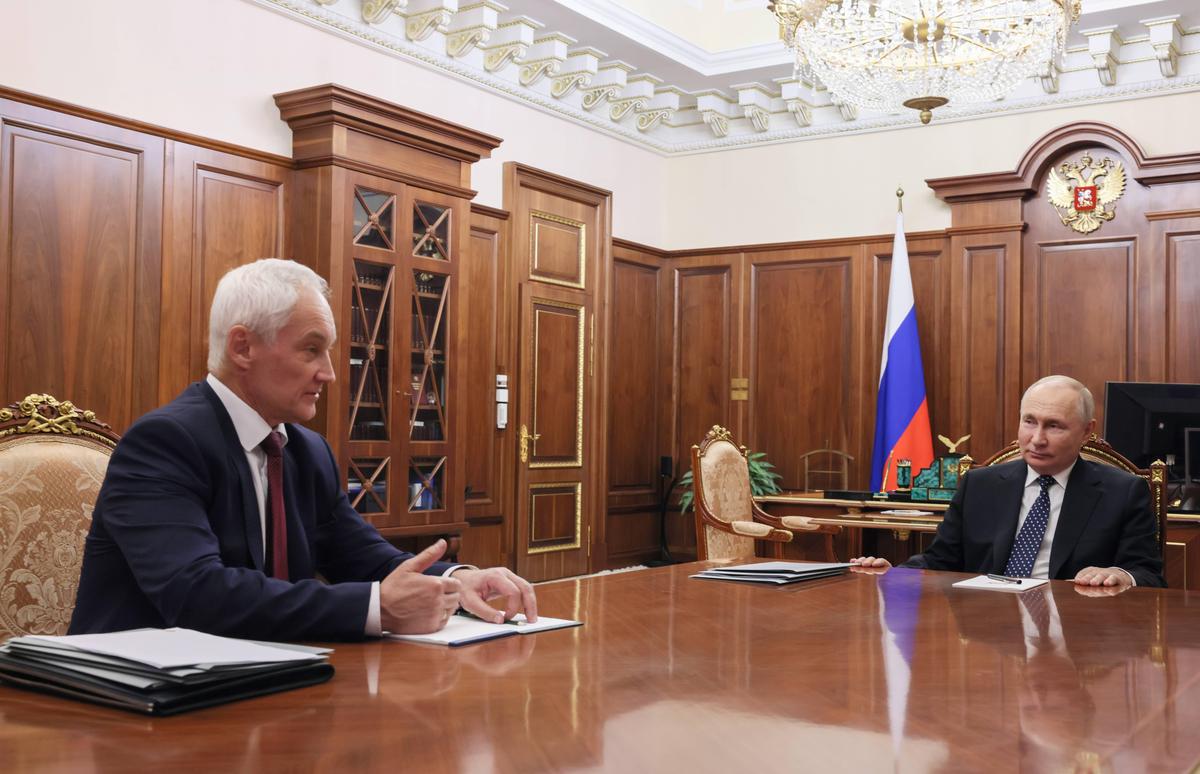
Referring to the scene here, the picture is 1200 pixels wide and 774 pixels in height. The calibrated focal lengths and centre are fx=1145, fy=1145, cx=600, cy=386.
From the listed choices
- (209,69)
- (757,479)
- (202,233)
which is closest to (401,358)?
(202,233)

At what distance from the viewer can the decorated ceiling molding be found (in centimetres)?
651

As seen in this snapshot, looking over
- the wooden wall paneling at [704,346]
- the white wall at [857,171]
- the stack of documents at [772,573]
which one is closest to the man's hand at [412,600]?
the stack of documents at [772,573]

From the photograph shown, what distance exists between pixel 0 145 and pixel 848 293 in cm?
545

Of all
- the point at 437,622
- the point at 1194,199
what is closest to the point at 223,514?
the point at 437,622

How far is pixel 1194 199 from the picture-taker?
22.4ft

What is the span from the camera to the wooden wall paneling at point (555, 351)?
736 cm

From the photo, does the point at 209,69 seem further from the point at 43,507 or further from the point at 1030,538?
the point at 1030,538

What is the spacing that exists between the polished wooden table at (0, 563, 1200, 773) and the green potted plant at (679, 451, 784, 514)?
5.54 meters

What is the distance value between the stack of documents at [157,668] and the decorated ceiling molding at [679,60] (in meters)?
4.83

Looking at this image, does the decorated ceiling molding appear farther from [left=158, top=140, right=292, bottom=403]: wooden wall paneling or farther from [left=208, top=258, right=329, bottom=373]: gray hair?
[left=208, top=258, right=329, bottom=373]: gray hair

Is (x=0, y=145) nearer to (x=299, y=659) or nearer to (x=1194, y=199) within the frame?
(x=299, y=659)

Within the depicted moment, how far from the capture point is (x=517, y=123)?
7363 mm

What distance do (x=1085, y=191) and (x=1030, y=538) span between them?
176 inches

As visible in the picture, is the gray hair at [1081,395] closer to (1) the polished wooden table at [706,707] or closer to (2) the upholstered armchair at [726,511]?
(1) the polished wooden table at [706,707]
